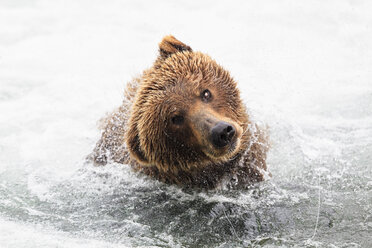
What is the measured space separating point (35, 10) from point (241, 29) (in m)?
6.27

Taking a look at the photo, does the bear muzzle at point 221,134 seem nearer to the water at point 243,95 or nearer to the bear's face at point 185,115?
the bear's face at point 185,115

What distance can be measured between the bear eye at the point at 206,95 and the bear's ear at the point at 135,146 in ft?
2.94

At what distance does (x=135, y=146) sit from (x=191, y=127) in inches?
33.7

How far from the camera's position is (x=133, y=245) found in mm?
5160

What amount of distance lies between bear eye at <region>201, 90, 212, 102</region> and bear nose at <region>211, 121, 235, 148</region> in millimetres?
548

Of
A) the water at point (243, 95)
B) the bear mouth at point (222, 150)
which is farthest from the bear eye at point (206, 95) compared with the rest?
the water at point (243, 95)

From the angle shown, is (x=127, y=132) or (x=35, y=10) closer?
(x=127, y=132)

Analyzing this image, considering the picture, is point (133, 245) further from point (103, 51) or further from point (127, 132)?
point (103, 51)

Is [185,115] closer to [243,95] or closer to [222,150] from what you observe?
[222,150]

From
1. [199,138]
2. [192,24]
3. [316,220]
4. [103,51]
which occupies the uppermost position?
[192,24]

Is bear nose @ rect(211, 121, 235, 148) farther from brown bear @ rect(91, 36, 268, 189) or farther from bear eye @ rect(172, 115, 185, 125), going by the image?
bear eye @ rect(172, 115, 185, 125)

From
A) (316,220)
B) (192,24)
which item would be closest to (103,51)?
(192,24)

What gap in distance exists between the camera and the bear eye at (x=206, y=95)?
5.66m

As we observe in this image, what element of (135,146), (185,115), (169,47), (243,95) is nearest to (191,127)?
(185,115)
